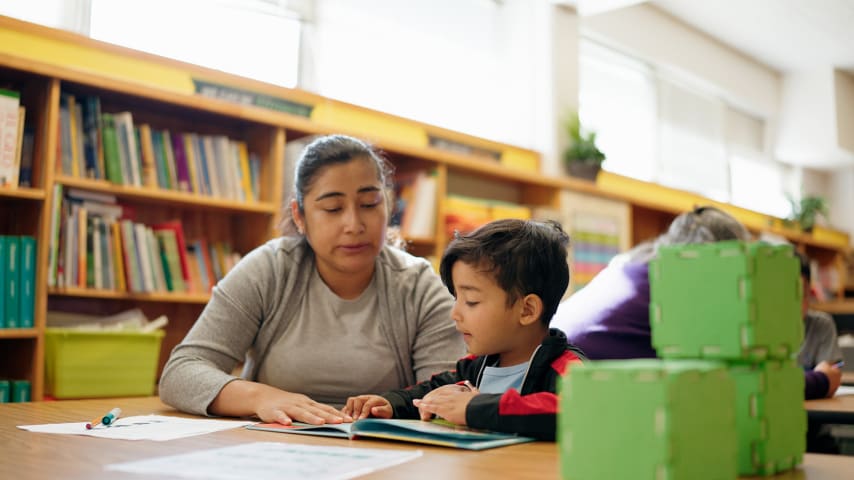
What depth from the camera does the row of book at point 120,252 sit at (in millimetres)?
2531

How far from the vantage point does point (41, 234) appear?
2.42m

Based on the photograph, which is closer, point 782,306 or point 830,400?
point 782,306

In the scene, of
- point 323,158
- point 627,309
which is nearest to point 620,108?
point 627,309


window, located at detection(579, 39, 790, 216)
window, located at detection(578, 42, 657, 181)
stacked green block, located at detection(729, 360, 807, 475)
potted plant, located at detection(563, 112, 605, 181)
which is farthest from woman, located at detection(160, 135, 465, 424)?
window, located at detection(578, 42, 657, 181)

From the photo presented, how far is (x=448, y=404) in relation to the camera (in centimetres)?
114

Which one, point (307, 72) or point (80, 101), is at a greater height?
point (307, 72)

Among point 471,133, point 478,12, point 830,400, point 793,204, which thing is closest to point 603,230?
point 471,133

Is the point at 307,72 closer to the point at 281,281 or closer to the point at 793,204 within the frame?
the point at 281,281

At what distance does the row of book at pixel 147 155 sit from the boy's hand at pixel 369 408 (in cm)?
169

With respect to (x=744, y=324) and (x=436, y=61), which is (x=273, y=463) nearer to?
(x=744, y=324)

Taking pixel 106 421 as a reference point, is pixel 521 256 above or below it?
above

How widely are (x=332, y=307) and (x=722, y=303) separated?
1.18 meters

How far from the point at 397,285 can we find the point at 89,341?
1266 millimetres

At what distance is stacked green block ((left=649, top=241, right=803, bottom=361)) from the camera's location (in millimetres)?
693
